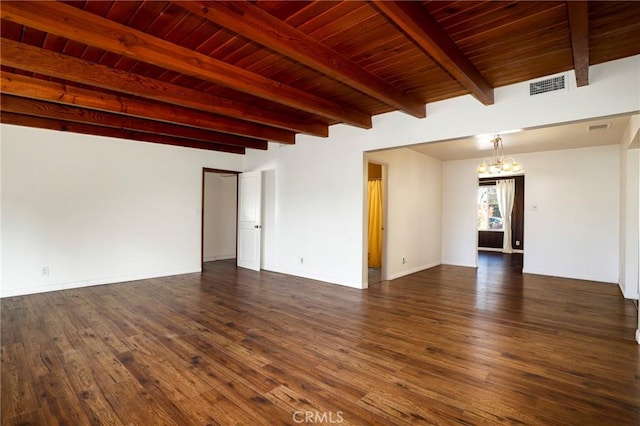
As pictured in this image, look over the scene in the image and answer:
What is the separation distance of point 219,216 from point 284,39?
6.58 meters

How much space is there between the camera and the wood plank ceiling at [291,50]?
2275mm

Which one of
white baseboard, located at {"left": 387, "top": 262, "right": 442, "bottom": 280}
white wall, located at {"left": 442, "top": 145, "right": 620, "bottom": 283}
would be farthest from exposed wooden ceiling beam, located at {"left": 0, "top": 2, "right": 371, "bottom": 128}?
white wall, located at {"left": 442, "top": 145, "right": 620, "bottom": 283}

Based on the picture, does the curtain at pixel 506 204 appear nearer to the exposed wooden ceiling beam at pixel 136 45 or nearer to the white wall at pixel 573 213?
the white wall at pixel 573 213

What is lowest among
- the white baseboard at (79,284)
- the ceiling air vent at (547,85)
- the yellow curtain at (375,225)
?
the white baseboard at (79,284)

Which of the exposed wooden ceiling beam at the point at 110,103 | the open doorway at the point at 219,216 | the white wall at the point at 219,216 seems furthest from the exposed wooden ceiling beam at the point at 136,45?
the white wall at the point at 219,216

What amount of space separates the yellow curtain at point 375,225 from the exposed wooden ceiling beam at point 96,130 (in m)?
3.43

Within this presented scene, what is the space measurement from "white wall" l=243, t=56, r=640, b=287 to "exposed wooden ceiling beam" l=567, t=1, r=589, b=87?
0.31m

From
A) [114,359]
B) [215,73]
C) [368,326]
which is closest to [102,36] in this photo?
[215,73]

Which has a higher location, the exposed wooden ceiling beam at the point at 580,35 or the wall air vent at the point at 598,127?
the wall air vent at the point at 598,127

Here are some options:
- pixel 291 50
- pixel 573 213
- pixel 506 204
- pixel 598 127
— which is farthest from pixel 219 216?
pixel 506 204

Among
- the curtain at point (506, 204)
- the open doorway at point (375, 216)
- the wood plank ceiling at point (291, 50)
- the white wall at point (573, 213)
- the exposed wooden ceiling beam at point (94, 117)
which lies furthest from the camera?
the curtain at point (506, 204)

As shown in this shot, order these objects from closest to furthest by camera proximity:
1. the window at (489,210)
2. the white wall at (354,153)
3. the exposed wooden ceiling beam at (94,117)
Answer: the white wall at (354,153) < the exposed wooden ceiling beam at (94,117) < the window at (489,210)

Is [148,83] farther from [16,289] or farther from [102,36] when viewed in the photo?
[16,289]

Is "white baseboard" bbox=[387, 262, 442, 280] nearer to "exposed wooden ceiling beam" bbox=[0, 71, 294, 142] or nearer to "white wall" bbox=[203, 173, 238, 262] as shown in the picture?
"exposed wooden ceiling beam" bbox=[0, 71, 294, 142]
